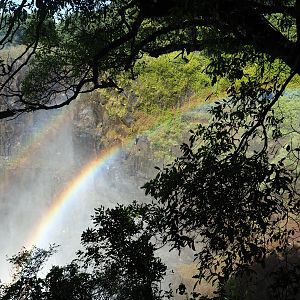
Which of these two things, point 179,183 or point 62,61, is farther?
point 62,61

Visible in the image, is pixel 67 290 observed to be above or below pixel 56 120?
below

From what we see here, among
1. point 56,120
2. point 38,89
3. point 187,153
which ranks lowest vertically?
point 187,153

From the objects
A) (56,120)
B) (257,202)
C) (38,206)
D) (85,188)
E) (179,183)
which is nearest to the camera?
(257,202)

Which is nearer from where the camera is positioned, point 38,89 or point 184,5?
point 184,5

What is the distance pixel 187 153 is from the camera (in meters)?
3.27

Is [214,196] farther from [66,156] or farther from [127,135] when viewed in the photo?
[66,156]

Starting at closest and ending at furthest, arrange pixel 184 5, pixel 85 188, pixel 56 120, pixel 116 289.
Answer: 1. pixel 184 5
2. pixel 116 289
3. pixel 85 188
4. pixel 56 120

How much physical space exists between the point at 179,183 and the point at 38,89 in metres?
3.29

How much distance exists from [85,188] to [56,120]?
239 inches

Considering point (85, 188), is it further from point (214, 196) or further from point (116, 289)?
point (214, 196)

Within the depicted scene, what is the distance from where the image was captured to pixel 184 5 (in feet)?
8.54

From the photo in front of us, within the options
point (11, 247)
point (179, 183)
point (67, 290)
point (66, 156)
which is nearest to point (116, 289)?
point (67, 290)

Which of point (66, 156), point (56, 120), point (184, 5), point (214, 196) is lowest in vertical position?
point (214, 196)

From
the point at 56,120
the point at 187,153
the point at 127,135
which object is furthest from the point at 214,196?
the point at 56,120
